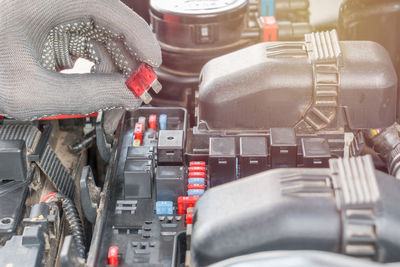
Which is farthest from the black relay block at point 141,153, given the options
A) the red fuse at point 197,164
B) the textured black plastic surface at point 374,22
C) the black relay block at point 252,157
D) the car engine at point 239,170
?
the textured black plastic surface at point 374,22

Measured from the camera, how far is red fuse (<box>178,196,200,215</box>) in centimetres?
134

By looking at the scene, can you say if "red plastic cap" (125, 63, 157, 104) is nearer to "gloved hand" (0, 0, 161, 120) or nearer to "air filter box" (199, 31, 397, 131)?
"gloved hand" (0, 0, 161, 120)

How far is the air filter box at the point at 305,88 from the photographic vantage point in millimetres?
1418

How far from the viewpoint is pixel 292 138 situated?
1.38 meters

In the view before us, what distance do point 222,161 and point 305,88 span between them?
30 cm

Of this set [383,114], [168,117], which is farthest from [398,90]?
[168,117]

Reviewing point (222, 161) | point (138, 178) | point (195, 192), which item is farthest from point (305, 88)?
point (138, 178)

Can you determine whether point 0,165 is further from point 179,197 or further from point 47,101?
point 179,197

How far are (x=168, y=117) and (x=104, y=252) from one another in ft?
1.99

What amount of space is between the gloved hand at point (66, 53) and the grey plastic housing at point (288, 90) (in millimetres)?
222

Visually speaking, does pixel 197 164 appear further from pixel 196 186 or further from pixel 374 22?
pixel 374 22

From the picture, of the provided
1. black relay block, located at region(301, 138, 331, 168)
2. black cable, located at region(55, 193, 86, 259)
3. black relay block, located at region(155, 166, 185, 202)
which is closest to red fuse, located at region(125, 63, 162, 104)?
black relay block, located at region(155, 166, 185, 202)

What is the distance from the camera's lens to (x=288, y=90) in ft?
4.68

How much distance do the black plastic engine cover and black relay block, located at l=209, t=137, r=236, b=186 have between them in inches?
13.2
